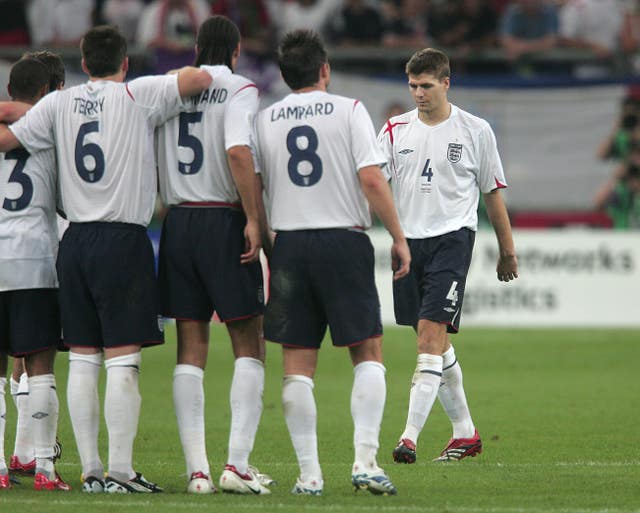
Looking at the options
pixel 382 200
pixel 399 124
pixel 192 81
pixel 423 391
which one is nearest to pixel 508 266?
pixel 423 391

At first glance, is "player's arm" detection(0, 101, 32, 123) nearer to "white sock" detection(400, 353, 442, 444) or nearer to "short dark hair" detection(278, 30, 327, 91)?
"short dark hair" detection(278, 30, 327, 91)

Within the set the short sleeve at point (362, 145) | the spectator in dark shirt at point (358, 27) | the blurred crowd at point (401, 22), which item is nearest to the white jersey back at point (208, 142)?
the short sleeve at point (362, 145)

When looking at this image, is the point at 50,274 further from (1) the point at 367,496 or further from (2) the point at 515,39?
(2) the point at 515,39

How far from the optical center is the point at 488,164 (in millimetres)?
9227

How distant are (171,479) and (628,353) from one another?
985 cm

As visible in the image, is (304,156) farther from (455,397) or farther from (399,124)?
(455,397)

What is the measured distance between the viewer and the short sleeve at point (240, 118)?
24.1 feet

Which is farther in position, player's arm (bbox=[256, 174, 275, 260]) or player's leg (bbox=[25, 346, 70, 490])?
player's leg (bbox=[25, 346, 70, 490])

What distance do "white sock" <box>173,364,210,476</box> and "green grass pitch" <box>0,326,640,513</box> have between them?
206 mm

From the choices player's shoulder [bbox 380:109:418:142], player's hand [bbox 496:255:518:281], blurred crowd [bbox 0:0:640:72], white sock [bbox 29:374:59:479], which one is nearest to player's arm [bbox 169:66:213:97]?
white sock [bbox 29:374:59:479]

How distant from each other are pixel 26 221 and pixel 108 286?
77 centimetres

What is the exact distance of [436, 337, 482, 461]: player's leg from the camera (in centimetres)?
924

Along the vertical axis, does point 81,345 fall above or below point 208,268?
below

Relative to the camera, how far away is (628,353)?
661 inches
